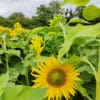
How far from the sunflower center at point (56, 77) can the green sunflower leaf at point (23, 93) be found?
1.68 feet

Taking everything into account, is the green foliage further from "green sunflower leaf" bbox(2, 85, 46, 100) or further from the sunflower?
the sunflower

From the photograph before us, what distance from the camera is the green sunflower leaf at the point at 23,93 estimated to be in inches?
30.5

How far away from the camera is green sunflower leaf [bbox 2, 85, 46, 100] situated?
2.54 feet

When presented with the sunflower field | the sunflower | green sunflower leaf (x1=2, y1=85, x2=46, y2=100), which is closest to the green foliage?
the sunflower field

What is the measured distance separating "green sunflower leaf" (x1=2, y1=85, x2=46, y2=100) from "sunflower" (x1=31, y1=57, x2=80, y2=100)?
482 mm

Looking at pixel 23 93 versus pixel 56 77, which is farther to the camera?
pixel 56 77

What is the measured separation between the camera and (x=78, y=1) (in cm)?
85

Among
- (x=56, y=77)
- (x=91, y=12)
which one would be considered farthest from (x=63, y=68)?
(x=91, y=12)

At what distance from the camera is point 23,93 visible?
794mm

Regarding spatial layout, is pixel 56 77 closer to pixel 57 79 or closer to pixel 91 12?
pixel 57 79

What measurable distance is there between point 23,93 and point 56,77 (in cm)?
55

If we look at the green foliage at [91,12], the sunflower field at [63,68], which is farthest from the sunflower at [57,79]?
the green foliage at [91,12]

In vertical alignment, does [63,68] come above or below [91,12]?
below

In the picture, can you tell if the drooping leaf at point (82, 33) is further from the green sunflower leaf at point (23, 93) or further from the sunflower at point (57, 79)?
the sunflower at point (57, 79)
